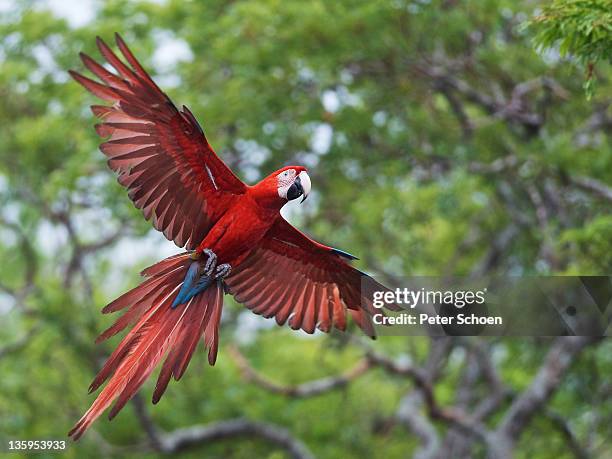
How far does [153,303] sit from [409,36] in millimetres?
5699

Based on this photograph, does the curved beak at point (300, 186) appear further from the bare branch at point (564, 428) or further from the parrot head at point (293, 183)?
the bare branch at point (564, 428)

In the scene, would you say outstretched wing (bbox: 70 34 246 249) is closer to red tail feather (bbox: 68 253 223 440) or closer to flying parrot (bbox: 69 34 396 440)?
flying parrot (bbox: 69 34 396 440)

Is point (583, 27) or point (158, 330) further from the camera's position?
point (583, 27)

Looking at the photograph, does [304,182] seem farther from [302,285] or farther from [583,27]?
[583,27]

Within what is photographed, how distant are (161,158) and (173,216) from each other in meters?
0.25

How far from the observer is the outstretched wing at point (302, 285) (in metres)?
4.68

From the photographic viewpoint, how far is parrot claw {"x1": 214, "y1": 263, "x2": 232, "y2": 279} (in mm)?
4250

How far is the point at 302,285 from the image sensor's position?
4.88m

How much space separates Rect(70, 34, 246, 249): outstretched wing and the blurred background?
4065 mm

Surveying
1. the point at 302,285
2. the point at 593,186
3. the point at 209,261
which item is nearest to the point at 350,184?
the point at 593,186

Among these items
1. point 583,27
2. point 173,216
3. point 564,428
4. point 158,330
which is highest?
point 583,27

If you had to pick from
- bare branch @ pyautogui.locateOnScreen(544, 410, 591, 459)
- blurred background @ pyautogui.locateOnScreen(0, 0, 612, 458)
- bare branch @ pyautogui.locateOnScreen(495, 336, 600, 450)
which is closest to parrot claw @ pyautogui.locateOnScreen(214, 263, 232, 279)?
blurred background @ pyautogui.locateOnScreen(0, 0, 612, 458)

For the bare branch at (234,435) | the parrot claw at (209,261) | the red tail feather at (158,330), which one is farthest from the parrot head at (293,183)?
the bare branch at (234,435)

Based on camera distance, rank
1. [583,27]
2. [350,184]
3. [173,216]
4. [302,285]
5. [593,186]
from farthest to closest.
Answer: [350,184] → [593,186] → [302,285] → [583,27] → [173,216]
